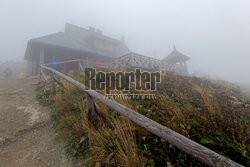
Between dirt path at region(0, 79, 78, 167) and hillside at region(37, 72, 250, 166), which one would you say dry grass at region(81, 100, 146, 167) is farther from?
dirt path at region(0, 79, 78, 167)

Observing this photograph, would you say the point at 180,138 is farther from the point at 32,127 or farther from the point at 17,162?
the point at 32,127

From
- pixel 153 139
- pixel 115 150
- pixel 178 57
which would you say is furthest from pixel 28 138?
pixel 178 57

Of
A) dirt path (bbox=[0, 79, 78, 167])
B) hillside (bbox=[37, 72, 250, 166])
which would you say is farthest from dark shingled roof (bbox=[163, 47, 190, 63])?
dirt path (bbox=[0, 79, 78, 167])

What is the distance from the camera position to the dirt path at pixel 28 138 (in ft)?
5.74

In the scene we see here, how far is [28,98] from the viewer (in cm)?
399

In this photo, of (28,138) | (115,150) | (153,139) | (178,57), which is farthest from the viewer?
(178,57)

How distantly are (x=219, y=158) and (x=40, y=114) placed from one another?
382cm

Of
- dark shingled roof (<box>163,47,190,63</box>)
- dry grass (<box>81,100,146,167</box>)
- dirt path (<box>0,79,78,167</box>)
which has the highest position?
dark shingled roof (<box>163,47,190,63</box>)

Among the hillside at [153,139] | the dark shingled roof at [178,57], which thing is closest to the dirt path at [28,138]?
the hillside at [153,139]

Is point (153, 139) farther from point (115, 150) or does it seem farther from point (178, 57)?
point (178, 57)

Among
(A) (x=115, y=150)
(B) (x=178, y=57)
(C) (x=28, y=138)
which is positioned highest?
(B) (x=178, y=57)

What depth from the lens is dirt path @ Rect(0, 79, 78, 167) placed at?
1751 millimetres

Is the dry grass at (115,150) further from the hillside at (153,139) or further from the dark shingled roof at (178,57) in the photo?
the dark shingled roof at (178,57)

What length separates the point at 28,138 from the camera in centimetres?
223
